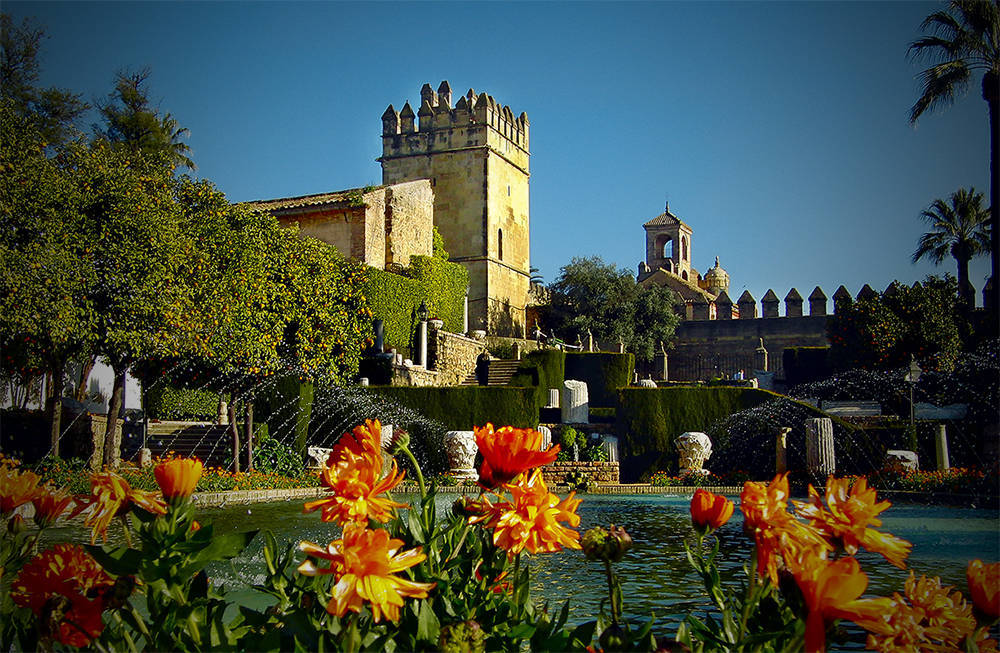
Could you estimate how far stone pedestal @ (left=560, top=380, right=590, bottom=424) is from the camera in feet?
71.4

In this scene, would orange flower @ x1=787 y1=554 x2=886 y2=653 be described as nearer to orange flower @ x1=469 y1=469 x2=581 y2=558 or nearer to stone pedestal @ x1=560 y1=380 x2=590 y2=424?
orange flower @ x1=469 y1=469 x2=581 y2=558

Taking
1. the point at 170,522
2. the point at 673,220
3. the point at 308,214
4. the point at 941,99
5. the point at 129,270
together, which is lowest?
the point at 170,522

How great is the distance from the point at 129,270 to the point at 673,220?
171 ft

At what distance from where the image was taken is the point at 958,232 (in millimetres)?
29844

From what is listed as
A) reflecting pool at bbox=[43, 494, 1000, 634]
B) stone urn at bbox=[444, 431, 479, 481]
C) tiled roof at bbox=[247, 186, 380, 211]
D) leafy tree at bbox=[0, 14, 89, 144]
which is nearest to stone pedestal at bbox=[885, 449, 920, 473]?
reflecting pool at bbox=[43, 494, 1000, 634]

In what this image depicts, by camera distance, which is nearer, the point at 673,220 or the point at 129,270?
the point at 129,270

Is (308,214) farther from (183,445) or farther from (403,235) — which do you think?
(183,445)

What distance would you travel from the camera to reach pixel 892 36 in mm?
4426

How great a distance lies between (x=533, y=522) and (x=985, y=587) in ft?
3.27

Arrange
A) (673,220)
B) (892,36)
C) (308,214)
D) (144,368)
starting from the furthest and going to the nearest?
(673,220)
(308,214)
(144,368)
(892,36)

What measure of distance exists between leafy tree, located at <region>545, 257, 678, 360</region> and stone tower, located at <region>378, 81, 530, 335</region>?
2.83 meters

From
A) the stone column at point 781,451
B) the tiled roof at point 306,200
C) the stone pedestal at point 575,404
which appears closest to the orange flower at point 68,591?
the stone column at point 781,451

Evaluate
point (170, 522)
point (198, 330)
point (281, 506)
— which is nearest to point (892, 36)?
point (170, 522)

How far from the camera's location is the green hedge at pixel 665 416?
19.2m
